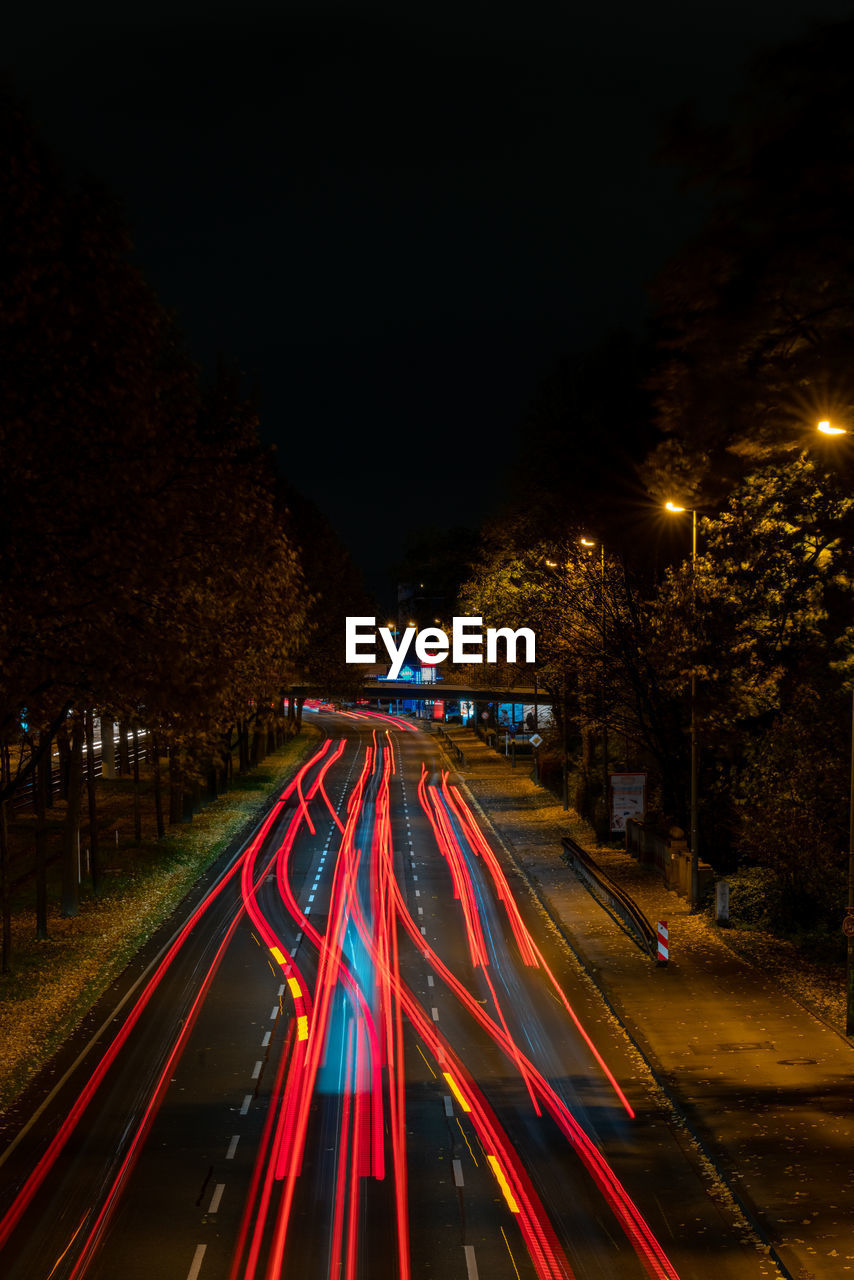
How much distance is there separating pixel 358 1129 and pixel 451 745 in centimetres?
7099

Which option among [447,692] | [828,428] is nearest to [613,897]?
[828,428]

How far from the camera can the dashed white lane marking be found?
11125 mm

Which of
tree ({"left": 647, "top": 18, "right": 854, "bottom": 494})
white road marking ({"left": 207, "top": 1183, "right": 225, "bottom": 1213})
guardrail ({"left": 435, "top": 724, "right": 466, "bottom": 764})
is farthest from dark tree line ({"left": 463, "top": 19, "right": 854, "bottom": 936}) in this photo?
guardrail ({"left": 435, "top": 724, "right": 466, "bottom": 764})

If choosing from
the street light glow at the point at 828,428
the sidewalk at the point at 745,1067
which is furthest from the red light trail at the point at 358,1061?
the street light glow at the point at 828,428

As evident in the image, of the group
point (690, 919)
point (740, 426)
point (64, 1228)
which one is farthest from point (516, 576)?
point (64, 1228)

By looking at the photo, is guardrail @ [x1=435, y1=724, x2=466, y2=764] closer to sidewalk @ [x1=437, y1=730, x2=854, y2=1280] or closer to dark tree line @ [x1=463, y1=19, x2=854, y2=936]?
dark tree line @ [x1=463, y1=19, x2=854, y2=936]

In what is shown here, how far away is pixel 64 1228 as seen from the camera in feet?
40.1

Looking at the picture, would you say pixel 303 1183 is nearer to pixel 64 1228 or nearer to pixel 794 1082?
pixel 64 1228

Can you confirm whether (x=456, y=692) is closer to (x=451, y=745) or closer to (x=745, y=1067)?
(x=451, y=745)

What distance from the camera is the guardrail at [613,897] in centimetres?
2458

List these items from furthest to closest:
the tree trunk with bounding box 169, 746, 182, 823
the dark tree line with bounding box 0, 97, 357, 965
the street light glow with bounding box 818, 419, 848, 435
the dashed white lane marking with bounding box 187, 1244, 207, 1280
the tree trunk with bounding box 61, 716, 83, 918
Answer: the tree trunk with bounding box 169, 746, 182, 823
the tree trunk with bounding box 61, 716, 83, 918
the dark tree line with bounding box 0, 97, 357, 965
the street light glow with bounding box 818, 419, 848, 435
the dashed white lane marking with bounding box 187, 1244, 207, 1280

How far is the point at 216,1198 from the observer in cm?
1284

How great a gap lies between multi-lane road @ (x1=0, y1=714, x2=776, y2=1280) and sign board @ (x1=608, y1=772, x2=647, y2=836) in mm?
9291

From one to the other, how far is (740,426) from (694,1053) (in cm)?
952
